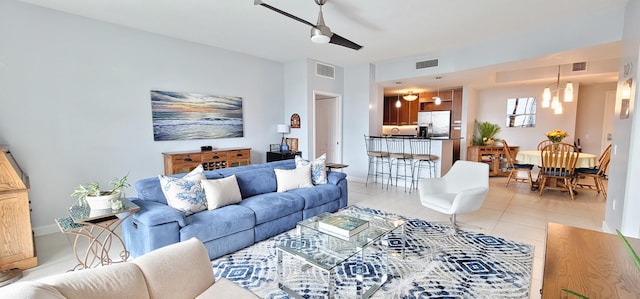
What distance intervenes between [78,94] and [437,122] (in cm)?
771

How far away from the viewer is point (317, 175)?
398 centimetres

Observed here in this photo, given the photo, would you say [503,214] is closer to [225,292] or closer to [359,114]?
[359,114]

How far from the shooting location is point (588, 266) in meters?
1.13

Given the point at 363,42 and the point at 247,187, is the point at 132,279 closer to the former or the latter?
the point at 247,187

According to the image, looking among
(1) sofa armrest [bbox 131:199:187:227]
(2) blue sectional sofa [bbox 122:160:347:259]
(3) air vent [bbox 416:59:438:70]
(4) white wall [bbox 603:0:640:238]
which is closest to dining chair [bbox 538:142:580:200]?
(4) white wall [bbox 603:0:640:238]

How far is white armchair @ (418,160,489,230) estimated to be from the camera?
3113 millimetres

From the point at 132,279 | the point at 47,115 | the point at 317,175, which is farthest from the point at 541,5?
the point at 47,115

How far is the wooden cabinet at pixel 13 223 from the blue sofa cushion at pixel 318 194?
2597mm

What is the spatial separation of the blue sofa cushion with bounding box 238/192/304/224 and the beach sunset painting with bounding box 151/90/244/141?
6.87 feet

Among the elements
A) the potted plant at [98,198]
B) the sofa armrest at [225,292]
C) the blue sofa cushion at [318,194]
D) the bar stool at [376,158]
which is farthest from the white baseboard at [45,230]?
the bar stool at [376,158]

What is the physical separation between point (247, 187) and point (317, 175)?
3.41 feet

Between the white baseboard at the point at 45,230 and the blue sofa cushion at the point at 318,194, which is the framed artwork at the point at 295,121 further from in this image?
the white baseboard at the point at 45,230

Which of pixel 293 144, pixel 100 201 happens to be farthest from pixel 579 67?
pixel 100 201

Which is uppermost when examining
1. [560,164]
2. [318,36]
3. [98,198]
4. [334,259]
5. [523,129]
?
[318,36]
